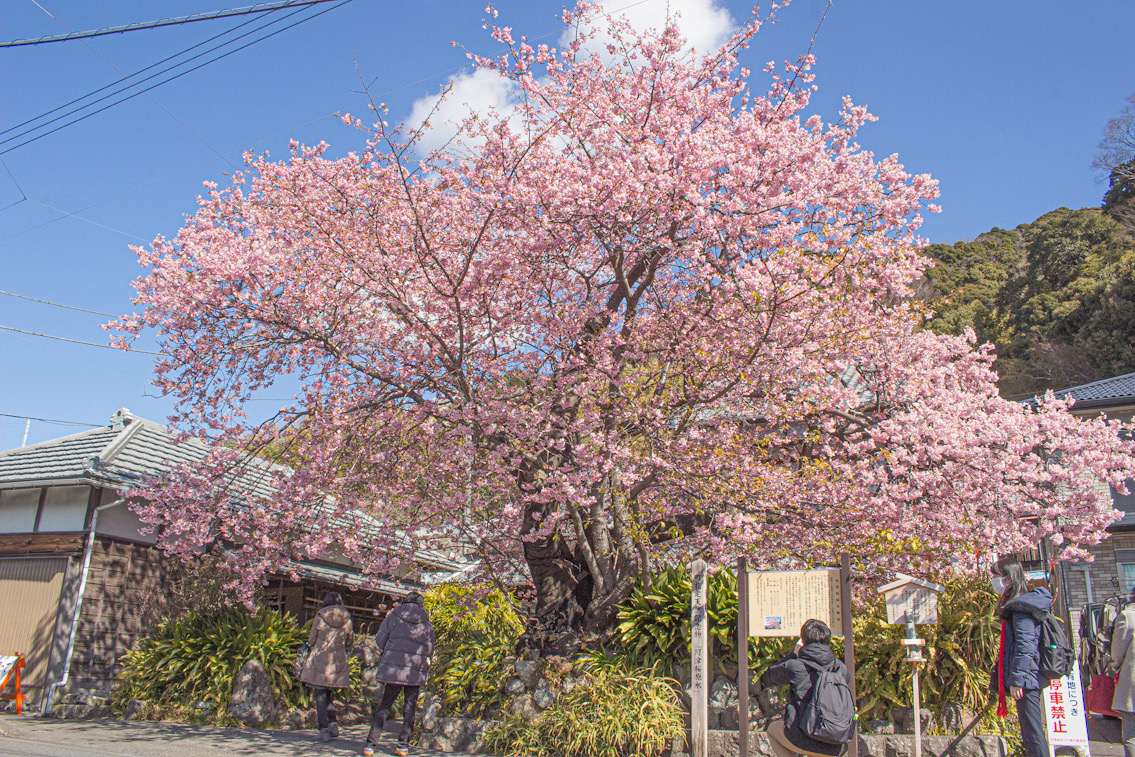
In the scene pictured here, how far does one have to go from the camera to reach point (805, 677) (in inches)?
205

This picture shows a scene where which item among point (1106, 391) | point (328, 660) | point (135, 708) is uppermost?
point (1106, 391)

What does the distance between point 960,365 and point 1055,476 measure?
70.4 inches

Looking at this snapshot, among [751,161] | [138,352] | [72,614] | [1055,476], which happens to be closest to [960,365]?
[1055,476]

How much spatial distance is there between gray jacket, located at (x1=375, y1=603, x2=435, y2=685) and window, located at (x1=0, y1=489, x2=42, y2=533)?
759 cm

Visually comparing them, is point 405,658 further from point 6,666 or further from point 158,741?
point 6,666

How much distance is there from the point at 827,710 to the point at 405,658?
4.74m

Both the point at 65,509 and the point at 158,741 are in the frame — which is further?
the point at 65,509

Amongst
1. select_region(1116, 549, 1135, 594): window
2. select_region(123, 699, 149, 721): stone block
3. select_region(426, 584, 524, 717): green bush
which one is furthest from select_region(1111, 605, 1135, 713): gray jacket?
select_region(1116, 549, 1135, 594): window

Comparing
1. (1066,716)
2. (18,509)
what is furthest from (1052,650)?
(18,509)

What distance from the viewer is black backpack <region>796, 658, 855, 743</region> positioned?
5.05 metres

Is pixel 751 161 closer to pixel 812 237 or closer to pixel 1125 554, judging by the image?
pixel 812 237

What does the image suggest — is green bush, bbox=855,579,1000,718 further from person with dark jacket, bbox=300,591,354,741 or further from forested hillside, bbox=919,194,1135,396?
forested hillside, bbox=919,194,1135,396

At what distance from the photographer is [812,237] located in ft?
28.5

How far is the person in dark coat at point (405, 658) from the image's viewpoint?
8.08 meters
